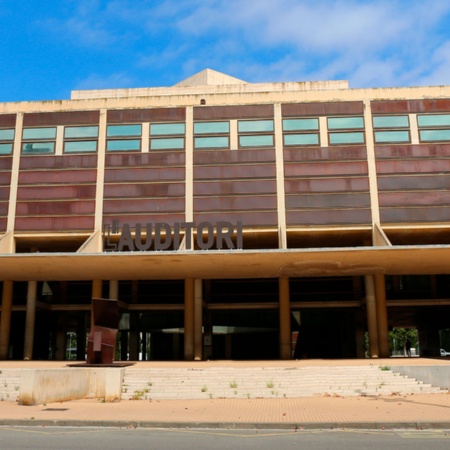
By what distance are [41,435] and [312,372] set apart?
14.6m

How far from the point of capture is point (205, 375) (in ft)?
81.0

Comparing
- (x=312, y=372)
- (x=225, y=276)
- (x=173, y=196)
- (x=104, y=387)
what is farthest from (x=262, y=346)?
(x=104, y=387)

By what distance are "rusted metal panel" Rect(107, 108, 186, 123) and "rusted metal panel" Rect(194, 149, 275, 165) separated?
3.62 m

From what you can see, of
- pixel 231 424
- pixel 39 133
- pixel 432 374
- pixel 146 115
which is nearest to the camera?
pixel 231 424

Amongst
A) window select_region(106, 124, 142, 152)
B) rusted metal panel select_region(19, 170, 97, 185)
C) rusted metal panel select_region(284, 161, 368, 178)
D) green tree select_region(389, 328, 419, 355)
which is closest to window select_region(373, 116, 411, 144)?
rusted metal panel select_region(284, 161, 368, 178)

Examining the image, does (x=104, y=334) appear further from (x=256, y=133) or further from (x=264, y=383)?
(x=256, y=133)

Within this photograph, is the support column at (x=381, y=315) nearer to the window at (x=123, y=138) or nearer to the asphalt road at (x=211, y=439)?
the window at (x=123, y=138)

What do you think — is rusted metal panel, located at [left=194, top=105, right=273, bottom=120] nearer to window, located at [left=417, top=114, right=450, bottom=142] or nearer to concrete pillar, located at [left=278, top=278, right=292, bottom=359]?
window, located at [left=417, top=114, right=450, bottom=142]

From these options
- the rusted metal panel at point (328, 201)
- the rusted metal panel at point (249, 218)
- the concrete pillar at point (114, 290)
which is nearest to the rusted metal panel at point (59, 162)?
the concrete pillar at point (114, 290)

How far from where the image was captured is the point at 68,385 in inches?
806

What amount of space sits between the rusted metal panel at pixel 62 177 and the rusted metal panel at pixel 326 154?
14.6 m

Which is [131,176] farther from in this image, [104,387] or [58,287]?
[104,387]

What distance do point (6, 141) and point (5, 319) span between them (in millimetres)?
13520

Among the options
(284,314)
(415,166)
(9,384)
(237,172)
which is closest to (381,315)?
(284,314)
